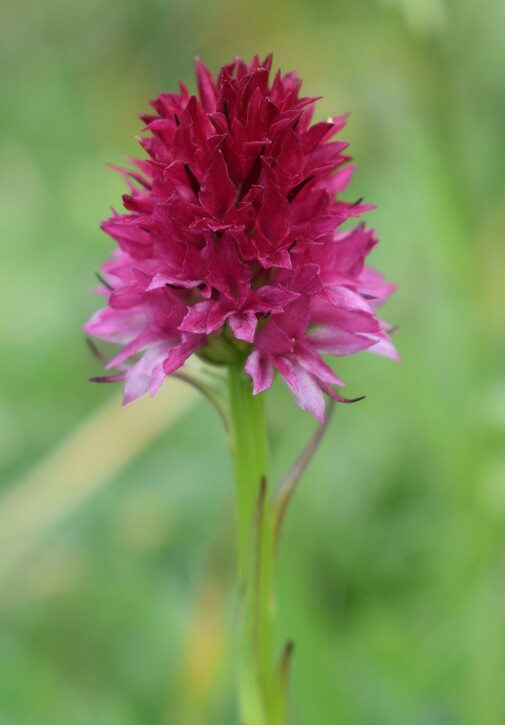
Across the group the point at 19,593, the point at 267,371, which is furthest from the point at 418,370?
the point at 267,371

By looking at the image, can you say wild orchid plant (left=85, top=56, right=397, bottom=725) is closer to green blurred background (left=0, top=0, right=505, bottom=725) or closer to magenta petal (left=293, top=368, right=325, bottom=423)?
magenta petal (left=293, top=368, right=325, bottom=423)

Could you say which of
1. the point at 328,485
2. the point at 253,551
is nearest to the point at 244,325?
the point at 253,551

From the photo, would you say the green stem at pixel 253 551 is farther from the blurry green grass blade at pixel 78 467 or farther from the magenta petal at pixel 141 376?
the blurry green grass blade at pixel 78 467

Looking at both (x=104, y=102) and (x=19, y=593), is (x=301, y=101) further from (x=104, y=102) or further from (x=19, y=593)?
(x=104, y=102)

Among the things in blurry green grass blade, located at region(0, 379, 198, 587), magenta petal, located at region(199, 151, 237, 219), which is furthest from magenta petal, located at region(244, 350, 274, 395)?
blurry green grass blade, located at region(0, 379, 198, 587)

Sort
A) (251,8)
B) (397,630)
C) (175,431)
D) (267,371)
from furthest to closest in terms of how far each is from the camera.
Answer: (251,8), (175,431), (397,630), (267,371)
